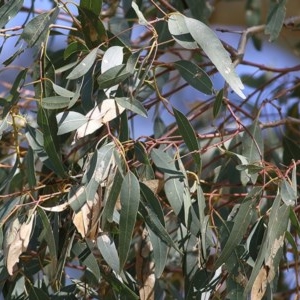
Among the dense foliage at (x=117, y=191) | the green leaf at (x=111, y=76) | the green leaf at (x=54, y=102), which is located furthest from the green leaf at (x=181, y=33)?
the green leaf at (x=54, y=102)

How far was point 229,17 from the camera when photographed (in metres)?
3.45

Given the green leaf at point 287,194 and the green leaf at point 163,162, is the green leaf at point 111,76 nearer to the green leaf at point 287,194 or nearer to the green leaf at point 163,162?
the green leaf at point 163,162

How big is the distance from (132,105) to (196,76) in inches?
5.9

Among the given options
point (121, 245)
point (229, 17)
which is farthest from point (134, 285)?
point (229, 17)

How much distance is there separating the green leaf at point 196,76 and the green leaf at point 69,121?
208 millimetres

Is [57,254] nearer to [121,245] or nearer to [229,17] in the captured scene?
[121,245]

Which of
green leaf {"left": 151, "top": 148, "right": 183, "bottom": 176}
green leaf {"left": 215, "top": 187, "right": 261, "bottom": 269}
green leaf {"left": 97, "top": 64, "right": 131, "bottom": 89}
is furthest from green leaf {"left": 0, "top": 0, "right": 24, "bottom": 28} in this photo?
green leaf {"left": 215, "top": 187, "right": 261, "bottom": 269}

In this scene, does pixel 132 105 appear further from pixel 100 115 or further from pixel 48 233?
pixel 48 233

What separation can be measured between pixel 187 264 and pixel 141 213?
18cm

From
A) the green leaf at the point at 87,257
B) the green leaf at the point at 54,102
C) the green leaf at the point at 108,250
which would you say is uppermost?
the green leaf at the point at 54,102

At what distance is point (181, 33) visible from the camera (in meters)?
1.54

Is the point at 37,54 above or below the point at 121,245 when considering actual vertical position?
above

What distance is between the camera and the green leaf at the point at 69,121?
150cm

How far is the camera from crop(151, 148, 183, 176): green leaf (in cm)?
156
